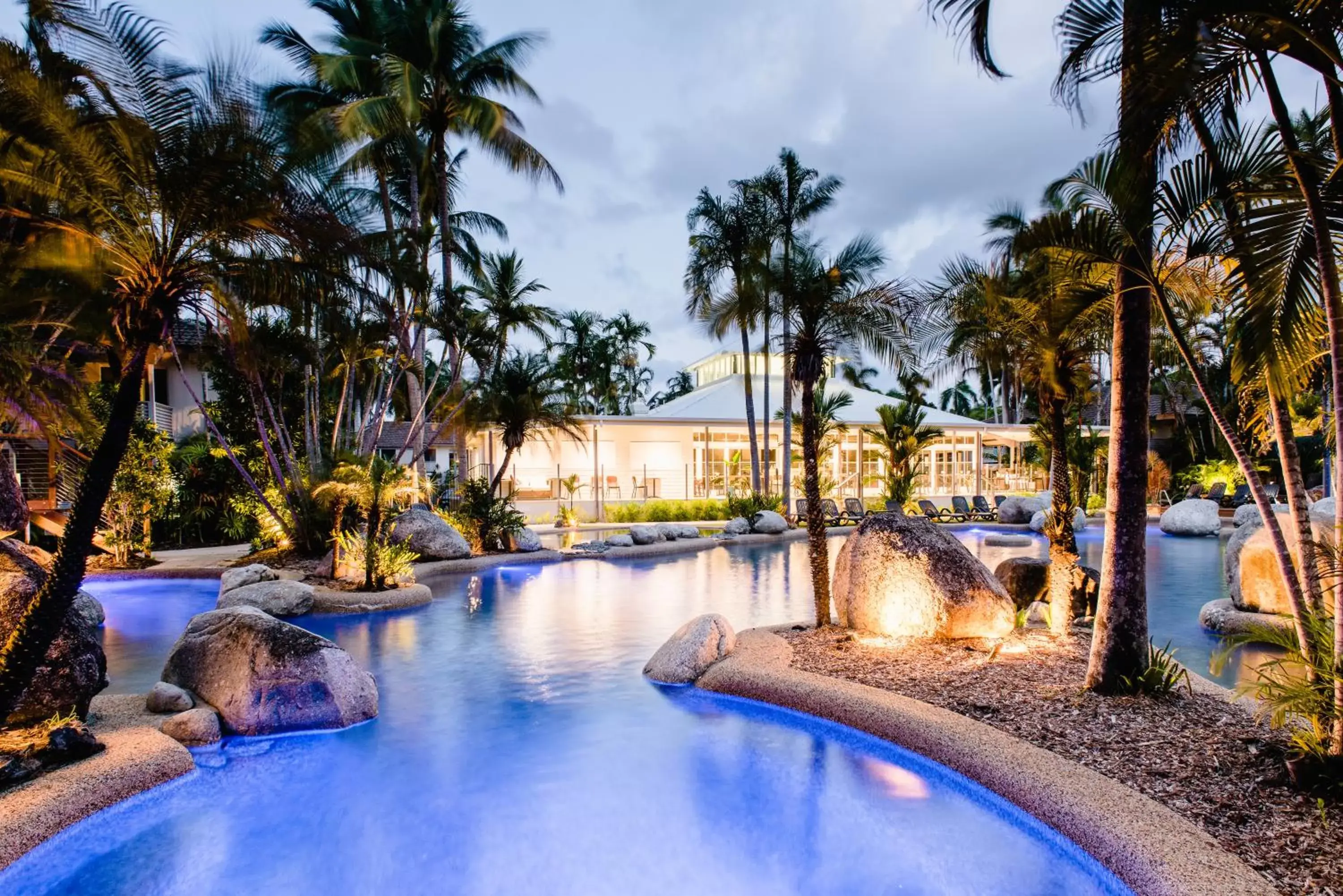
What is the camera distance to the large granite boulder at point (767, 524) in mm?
20594

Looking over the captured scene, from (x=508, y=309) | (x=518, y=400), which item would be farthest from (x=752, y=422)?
(x=508, y=309)

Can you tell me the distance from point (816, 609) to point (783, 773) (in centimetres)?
323

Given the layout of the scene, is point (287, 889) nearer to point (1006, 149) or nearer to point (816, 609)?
point (816, 609)

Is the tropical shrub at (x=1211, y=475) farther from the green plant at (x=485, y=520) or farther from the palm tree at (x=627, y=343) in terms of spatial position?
the palm tree at (x=627, y=343)

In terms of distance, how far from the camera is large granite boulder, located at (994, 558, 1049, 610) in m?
9.74

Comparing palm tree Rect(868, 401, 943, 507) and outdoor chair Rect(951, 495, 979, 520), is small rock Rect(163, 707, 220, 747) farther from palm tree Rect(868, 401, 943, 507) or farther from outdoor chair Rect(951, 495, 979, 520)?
outdoor chair Rect(951, 495, 979, 520)

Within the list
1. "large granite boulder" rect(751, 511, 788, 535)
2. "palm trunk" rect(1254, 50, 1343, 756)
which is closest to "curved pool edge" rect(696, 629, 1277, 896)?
"palm trunk" rect(1254, 50, 1343, 756)

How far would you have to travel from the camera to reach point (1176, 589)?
12328 mm

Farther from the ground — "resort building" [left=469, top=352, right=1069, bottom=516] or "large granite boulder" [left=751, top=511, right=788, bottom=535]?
"resort building" [left=469, top=352, right=1069, bottom=516]

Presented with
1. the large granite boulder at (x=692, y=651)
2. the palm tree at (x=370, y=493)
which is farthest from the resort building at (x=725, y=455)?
the large granite boulder at (x=692, y=651)

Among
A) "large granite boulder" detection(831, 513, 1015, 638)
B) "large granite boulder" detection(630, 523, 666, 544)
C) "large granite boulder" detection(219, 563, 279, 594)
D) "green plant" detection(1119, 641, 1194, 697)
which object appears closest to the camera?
"green plant" detection(1119, 641, 1194, 697)

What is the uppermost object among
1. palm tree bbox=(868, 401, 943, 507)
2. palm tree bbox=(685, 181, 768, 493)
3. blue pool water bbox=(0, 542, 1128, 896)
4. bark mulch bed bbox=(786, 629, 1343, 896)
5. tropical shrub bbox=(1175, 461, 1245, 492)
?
palm tree bbox=(685, 181, 768, 493)

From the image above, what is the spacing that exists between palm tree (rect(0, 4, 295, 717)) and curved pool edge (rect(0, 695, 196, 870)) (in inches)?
26.1

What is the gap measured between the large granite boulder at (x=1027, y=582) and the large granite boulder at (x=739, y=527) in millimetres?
10907
